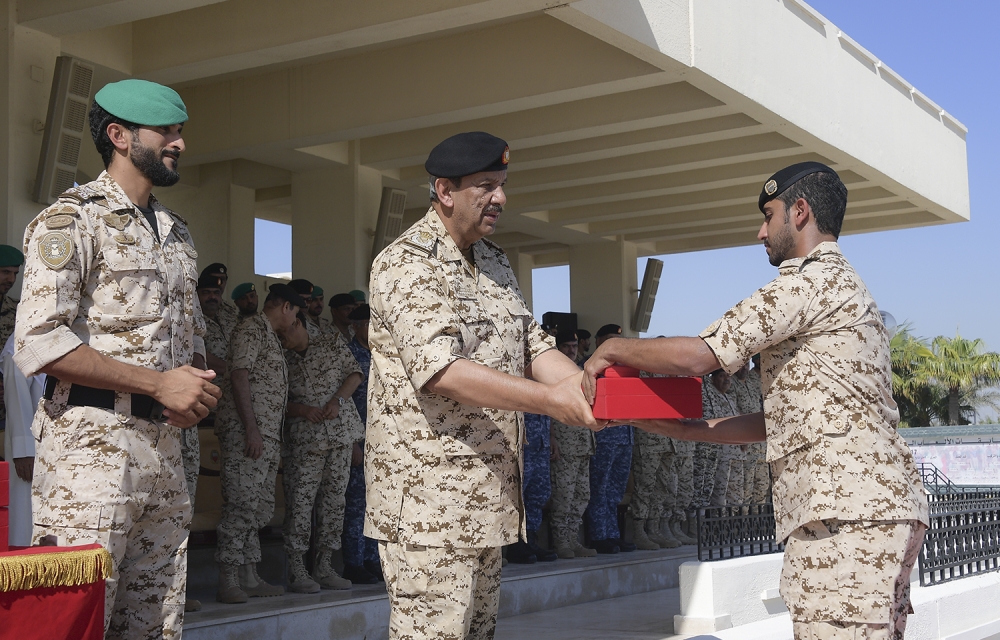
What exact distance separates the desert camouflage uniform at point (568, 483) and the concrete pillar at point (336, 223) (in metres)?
2.33

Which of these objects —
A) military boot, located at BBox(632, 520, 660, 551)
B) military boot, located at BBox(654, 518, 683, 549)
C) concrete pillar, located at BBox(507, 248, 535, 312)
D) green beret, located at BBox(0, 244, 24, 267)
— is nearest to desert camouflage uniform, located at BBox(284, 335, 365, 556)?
green beret, located at BBox(0, 244, 24, 267)

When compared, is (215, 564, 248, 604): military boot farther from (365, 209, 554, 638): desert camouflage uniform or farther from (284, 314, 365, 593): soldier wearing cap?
(365, 209, 554, 638): desert camouflage uniform

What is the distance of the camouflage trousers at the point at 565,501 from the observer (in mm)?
9203

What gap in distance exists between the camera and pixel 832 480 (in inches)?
115

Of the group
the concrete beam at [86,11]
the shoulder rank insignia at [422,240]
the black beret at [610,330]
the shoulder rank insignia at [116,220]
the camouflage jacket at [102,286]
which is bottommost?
the camouflage jacket at [102,286]

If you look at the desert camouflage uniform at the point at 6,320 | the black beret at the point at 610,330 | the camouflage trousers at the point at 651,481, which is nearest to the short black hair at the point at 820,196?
the desert camouflage uniform at the point at 6,320

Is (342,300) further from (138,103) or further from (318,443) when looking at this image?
(138,103)

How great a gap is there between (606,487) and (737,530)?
2.49 meters

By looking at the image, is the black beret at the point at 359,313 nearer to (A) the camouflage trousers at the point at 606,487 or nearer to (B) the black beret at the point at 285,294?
(B) the black beret at the point at 285,294

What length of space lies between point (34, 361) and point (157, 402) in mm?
312

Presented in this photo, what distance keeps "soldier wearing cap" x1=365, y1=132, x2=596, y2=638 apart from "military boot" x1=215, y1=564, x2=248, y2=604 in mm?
3734

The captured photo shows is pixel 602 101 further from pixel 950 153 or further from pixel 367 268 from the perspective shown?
pixel 950 153

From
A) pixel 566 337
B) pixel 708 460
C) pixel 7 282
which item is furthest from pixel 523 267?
pixel 7 282

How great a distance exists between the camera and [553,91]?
7.76 m
